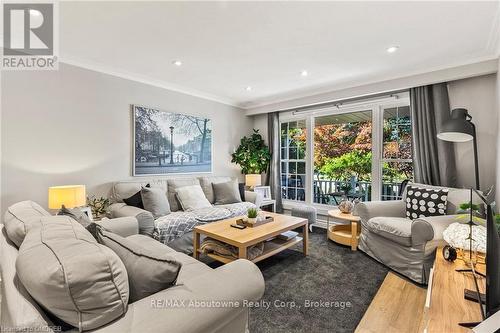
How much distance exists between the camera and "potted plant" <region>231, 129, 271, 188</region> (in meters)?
4.84

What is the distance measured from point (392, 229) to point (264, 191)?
2.47 metres

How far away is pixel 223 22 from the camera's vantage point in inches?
84.7

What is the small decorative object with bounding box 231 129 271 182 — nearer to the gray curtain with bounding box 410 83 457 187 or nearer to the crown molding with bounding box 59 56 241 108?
the crown molding with bounding box 59 56 241 108

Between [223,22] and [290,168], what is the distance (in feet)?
11.0

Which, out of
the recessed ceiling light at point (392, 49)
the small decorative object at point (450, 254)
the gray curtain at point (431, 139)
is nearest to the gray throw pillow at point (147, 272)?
the small decorative object at point (450, 254)

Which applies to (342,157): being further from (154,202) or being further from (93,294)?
(93,294)

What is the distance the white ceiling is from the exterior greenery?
157 centimetres

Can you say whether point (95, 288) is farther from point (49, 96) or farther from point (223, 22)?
point (49, 96)

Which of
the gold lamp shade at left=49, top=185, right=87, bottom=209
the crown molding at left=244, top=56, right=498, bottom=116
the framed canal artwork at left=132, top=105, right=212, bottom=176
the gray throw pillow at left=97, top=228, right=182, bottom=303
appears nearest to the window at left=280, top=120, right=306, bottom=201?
the crown molding at left=244, top=56, right=498, bottom=116

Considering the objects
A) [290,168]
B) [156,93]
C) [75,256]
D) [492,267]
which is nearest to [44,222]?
[75,256]

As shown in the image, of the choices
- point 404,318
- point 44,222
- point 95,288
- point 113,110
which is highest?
point 113,110

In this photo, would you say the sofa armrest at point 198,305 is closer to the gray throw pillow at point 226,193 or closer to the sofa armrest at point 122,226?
the sofa armrest at point 122,226

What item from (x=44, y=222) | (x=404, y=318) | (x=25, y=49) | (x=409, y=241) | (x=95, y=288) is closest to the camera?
(x=95, y=288)

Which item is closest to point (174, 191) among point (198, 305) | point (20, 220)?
point (20, 220)
